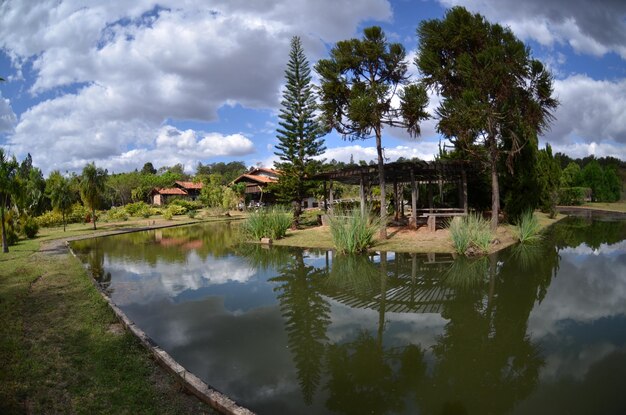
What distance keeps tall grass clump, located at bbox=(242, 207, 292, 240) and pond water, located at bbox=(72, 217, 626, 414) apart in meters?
4.57

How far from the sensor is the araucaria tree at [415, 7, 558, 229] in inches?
490

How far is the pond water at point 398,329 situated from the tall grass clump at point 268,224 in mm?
4567

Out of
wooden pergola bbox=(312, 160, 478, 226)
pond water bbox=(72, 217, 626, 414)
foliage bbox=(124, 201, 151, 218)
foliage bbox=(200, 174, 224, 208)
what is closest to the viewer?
pond water bbox=(72, 217, 626, 414)

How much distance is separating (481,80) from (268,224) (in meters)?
9.00

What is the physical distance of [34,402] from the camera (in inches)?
124

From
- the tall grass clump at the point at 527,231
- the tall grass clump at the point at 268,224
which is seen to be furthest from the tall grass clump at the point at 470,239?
the tall grass clump at the point at 268,224

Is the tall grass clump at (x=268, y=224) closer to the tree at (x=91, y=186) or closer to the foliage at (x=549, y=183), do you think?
the tree at (x=91, y=186)

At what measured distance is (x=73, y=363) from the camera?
3918mm

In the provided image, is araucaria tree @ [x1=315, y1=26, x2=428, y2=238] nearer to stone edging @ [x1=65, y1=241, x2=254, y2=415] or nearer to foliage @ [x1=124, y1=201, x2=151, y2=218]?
stone edging @ [x1=65, y1=241, x2=254, y2=415]

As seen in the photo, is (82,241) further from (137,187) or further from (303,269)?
(137,187)

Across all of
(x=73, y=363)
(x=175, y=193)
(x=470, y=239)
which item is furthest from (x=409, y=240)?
(x=175, y=193)

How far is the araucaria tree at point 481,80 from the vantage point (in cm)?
1245

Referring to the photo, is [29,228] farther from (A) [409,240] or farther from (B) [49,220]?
(A) [409,240]

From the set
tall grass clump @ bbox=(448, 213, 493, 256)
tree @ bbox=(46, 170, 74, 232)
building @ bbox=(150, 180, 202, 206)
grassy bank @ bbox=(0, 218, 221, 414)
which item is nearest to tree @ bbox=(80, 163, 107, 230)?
tree @ bbox=(46, 170, 74, 232)
